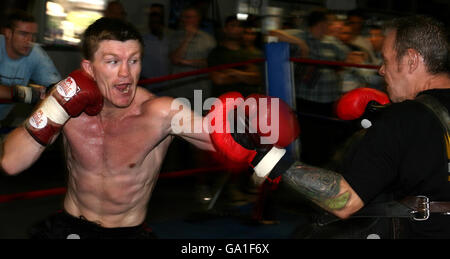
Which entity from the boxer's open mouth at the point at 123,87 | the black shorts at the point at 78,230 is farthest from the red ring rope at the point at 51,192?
the boxer's open mouth at the point at 123,87

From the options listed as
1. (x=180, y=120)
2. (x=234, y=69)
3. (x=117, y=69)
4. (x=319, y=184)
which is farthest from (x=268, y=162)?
(x=234, y=69)

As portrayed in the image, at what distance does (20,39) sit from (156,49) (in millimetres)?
1240

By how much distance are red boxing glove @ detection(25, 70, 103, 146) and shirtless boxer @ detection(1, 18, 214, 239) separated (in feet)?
0.12

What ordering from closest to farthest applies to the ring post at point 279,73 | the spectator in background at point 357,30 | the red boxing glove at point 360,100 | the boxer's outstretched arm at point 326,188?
the boxer's outstretched arm at point 326,188
the red boxing glove at point 360,100
the ring post at point 279,73
the spectator in background at point 357,30

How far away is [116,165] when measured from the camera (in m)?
2.04

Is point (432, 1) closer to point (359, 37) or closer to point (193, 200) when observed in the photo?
point (359, 37)

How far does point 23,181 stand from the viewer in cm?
430

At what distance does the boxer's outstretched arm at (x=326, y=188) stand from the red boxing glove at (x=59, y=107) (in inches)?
32.8

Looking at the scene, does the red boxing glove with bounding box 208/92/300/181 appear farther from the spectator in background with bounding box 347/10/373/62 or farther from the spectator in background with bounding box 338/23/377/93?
the spectator in background with bounding box 347/10/373/62

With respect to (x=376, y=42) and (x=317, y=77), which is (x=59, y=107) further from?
(x=376, y=42)

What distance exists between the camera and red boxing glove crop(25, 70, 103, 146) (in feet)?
6.01

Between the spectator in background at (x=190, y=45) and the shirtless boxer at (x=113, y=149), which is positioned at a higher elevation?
the spectator in background at (x=190, y=45)
